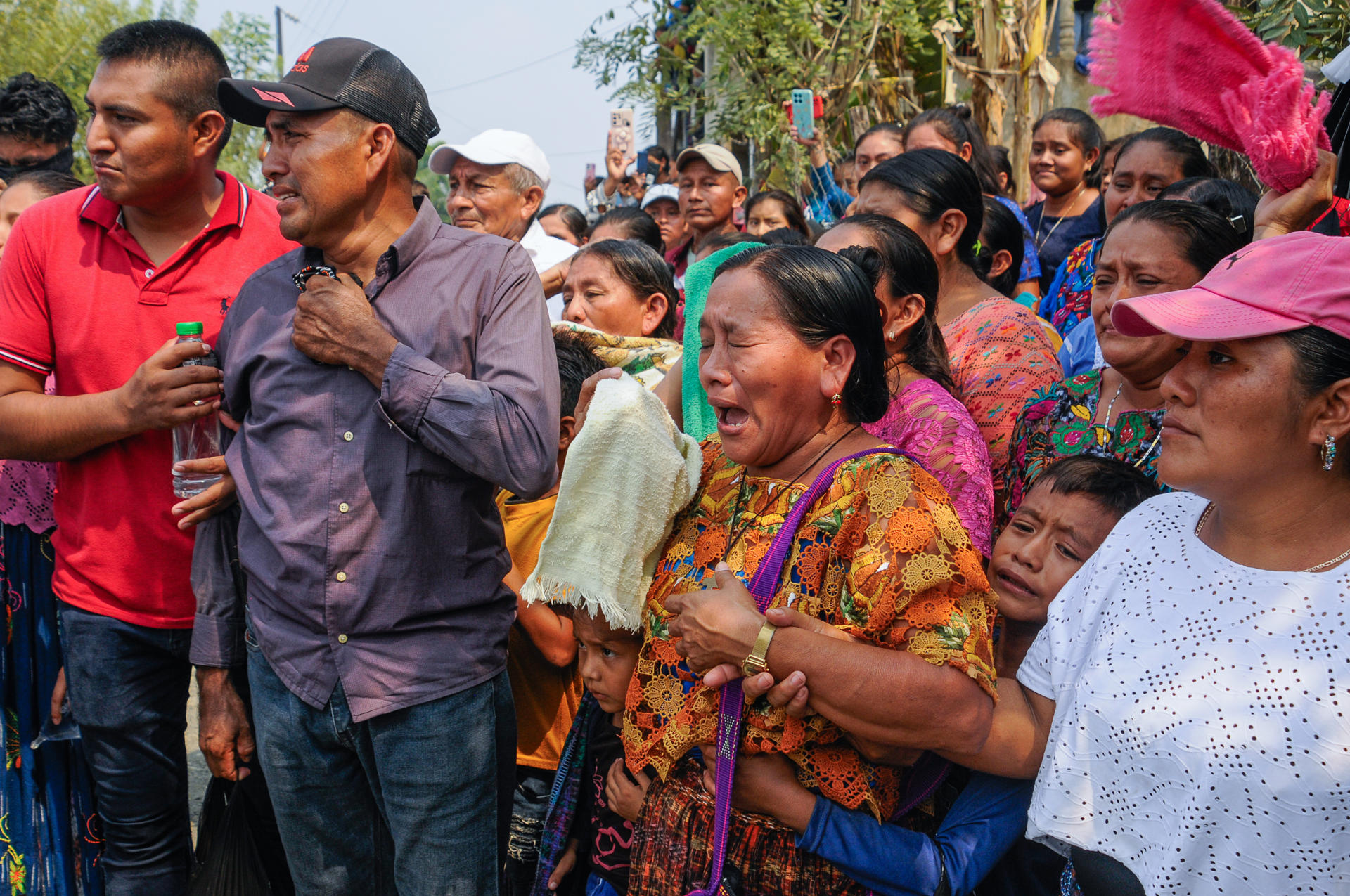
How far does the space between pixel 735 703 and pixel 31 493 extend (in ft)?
7.91

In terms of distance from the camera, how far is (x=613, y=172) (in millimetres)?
9766

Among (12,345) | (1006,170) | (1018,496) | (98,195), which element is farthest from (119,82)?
(1006,170)

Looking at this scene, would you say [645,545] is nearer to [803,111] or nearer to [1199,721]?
[1199,721]

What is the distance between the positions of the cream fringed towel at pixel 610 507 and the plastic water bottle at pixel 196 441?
3.21 ft

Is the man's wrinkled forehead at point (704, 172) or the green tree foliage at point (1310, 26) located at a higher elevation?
the green tree foliage at point (1310, 26)

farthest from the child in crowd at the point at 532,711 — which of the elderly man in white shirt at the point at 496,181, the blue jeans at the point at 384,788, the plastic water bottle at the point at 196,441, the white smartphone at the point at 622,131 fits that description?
the white smartphone at the point at 622,131

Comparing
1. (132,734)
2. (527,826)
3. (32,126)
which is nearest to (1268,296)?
(527,826)

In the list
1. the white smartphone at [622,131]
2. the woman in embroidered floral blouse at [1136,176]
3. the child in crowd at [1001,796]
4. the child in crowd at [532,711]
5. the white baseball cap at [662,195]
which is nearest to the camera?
the child in crowd at [1001,796]

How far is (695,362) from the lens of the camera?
2.61 m

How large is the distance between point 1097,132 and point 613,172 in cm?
522

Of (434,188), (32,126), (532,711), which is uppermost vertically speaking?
(32,126)

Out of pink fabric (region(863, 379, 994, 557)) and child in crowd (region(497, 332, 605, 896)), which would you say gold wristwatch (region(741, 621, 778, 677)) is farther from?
child in crowd (region(497, 332, 605, 896))

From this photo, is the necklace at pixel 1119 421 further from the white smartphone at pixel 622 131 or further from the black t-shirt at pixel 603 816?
the white smartphone at pixel 622 131

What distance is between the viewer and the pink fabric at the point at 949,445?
2.18 m
